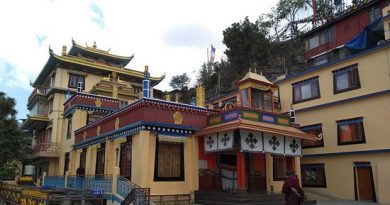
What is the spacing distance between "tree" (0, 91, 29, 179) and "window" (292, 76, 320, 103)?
63.7 feet

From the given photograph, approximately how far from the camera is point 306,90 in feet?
77.9

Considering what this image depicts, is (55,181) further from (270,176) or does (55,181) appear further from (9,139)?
(270,176)

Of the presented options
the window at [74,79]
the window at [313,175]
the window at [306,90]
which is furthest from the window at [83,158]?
the window at [306,90]

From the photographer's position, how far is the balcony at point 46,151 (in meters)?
31.3

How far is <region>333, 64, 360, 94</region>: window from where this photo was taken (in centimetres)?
2058

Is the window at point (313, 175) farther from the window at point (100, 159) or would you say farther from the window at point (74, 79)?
the window at point (74, 79)

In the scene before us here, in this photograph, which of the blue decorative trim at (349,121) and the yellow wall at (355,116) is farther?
the blue decorative trim at (349,121)

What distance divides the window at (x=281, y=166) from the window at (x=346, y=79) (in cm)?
560

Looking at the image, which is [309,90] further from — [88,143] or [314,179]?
[88,143]

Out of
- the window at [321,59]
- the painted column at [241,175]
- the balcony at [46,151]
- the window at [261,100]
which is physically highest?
the window at [321,59]

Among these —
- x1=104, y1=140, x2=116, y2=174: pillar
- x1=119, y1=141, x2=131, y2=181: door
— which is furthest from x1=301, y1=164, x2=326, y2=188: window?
x1=104, y1=140, x2=116, y2=174: pillar

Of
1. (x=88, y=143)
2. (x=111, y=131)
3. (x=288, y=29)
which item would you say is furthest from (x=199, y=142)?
(x=288, y=29)

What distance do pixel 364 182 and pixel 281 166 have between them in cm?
464

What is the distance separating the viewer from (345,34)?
108 ft
